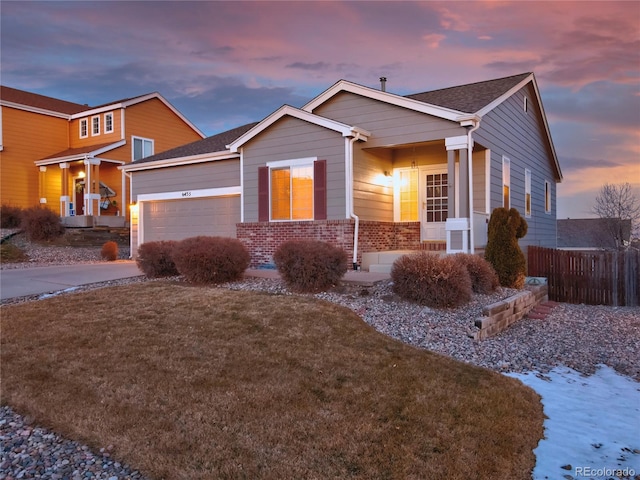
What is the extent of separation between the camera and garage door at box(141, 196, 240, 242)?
14164mm

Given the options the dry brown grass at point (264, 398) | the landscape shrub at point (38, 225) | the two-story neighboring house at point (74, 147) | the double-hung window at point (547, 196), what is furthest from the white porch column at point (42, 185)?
the double-hung window at point (547, 196)

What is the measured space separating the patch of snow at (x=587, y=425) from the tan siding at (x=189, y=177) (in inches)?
426

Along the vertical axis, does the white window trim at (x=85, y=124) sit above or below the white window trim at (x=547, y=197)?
above

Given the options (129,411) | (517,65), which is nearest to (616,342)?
(129,411)

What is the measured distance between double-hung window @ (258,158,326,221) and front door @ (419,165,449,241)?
3072 mm

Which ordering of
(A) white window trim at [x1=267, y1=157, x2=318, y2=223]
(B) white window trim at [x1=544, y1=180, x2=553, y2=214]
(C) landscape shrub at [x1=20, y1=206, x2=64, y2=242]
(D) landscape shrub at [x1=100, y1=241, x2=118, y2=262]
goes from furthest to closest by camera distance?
(B) white window trim at [x1=544, y1=180, x2=553, y2=214] < (C) landscape shrub at [x1=20, y1=206, x2=64, y2=242] < (D) landscape shrub at [x1=100, y1=241, x2=118, y2=262] < (A) white window trim at [x1=267, y1=157, x2=318, y2=223]

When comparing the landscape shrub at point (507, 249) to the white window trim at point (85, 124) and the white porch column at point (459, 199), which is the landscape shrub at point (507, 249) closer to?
the white porch column at point (459, 199)

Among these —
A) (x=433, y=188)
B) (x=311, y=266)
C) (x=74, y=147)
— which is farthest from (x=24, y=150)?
(x=311, y=266)

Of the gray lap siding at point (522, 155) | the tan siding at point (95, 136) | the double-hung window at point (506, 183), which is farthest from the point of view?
the tan siding at point (95, 136)

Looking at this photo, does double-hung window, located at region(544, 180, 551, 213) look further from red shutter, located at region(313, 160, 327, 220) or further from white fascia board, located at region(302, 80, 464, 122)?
red shutter, located at region(313, 160, 327, 220)

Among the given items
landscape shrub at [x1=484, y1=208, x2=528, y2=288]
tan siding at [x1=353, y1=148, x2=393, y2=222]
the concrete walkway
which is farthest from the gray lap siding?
→ the concrete walkway

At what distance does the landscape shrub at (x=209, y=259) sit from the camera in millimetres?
9227

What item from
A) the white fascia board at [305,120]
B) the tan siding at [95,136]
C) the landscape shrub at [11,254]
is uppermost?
the tan siding at [95,136]

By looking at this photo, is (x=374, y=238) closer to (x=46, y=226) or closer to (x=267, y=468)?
(x=267, y=468)
